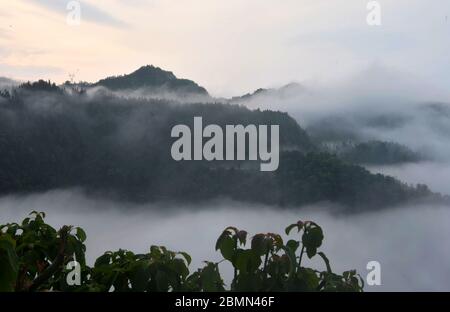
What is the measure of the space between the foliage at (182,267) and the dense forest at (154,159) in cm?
8131

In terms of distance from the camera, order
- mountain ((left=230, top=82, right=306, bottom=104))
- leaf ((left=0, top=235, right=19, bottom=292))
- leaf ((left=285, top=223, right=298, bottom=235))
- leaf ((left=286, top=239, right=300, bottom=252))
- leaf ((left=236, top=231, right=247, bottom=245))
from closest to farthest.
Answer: leaf ((left=0, top=235, right=19, bottom=292)), leaf ((left=236, top=231, right=247, bottom=245)), leaf ((left=285, top=223, right=298, bottom=235)), leaf ((left=286, top=239, right=300, bottom=252)), mountain ((left=230, top=82, right=306, bottom=104))

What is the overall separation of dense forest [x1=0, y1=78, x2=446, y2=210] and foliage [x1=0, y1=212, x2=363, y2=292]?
81315 millimetres

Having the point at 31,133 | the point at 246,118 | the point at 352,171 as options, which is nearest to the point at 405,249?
the point at 352,171

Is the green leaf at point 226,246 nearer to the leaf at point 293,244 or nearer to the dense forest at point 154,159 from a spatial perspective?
the leaf at point 293,244

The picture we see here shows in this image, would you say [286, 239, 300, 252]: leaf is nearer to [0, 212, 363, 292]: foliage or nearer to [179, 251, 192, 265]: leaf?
[0, 212, 363, 292]: foliage

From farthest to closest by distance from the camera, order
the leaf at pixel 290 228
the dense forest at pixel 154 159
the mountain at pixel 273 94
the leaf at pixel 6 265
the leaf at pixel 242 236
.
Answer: the mountain at pixel 273 94 < the dense forest at pixel 154 159 < the leaf at pixel 290 228 < the leaf at pixel 242 236 < the leaf at pixel 6 265

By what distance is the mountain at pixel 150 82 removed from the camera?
140m

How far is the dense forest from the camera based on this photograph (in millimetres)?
91625

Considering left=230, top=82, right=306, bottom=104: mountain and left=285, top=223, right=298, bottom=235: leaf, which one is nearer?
left=285, top=223, right=298, bottom=235: leaf

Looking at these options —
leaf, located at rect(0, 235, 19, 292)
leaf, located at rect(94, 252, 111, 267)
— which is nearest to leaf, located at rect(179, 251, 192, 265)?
leaf, located at rect(94, 252, 111, 267)

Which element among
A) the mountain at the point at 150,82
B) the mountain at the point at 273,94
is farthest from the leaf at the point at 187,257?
the mountain at the point at 150,82

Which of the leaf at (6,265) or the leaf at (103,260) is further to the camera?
the leaf at (103,260)
